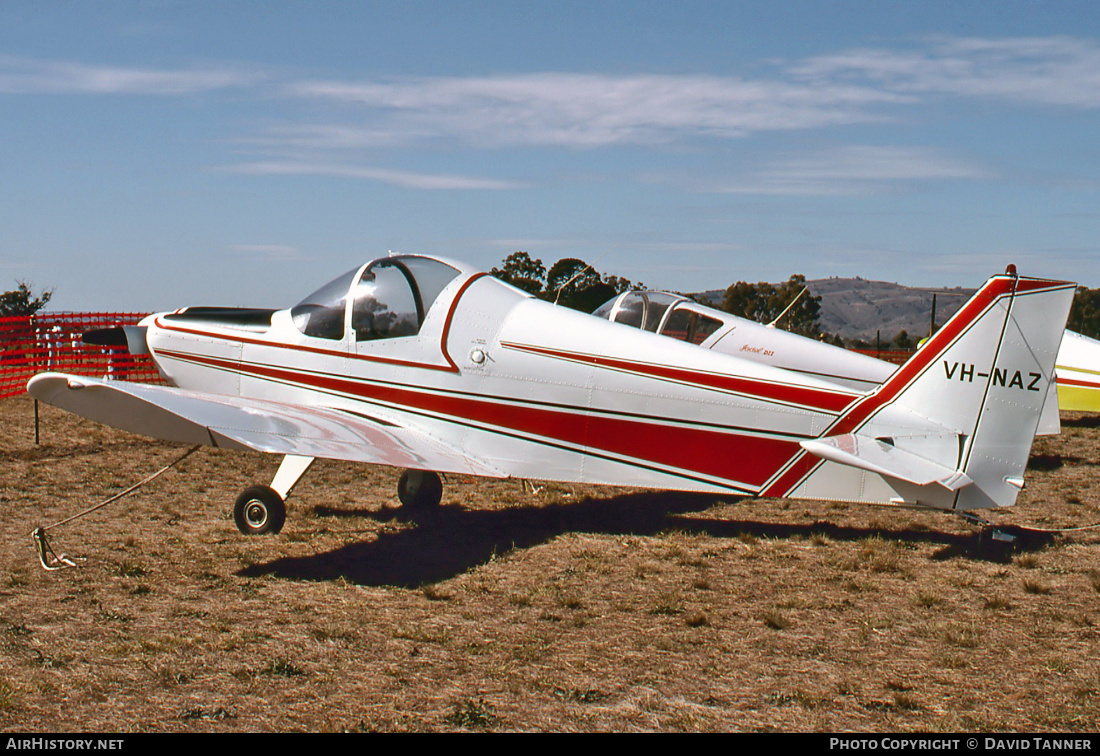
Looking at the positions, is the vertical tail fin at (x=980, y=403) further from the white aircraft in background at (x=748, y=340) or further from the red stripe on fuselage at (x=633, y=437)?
the white aircraft in background at (x=748, y=340)

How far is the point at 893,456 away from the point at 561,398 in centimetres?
265

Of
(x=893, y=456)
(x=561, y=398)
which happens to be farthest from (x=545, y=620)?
(x=893, y=456)

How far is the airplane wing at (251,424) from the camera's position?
249 inches

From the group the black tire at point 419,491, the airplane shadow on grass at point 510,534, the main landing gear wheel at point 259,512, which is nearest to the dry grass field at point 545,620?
the airplane shadow on grass at point 510,534

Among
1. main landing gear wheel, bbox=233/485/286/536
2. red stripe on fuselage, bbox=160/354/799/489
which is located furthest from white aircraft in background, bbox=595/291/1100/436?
main landing gear wheel, bbox=233/485/286/536

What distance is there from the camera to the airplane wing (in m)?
6.32

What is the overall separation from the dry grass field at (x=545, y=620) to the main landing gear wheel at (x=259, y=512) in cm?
20

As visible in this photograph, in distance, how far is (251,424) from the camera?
7141mm

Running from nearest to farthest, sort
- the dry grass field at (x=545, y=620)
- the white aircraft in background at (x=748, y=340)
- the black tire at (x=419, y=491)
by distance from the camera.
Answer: the dry grass field at (x=545, y=620), the black tire at (x=419, y=491), the white aircraft in background at (x=748, y=340)

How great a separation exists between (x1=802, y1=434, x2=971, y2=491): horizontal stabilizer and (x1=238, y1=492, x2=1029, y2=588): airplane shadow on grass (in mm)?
1135

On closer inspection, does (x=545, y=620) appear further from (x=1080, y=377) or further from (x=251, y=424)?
(x=1080, y=377)

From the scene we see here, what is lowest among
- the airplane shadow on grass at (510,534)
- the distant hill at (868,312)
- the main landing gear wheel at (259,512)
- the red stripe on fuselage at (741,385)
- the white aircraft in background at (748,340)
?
the airplane shadow on grass at (510,534)

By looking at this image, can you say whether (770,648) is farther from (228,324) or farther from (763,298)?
(763,298)

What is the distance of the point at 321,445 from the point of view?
23.5 ft
